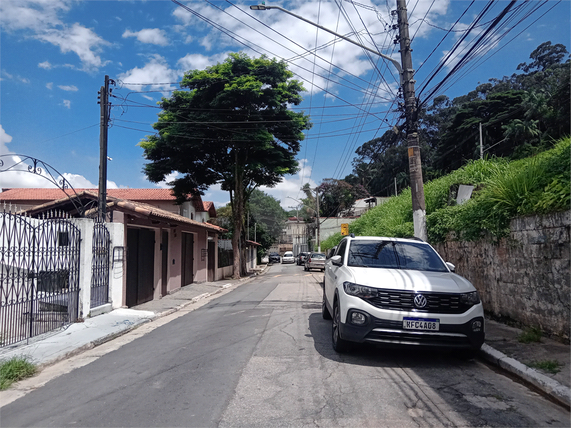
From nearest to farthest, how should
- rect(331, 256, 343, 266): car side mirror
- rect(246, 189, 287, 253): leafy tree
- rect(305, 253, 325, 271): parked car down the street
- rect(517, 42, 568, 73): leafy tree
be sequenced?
rect(331, 256, 343, 266): car side mirror, rect(305, 253, 325, 271): parked car down the street, rect(517, 42, 568, 73): leafy tree, rect(246, 189, 287, 253): leafy tree

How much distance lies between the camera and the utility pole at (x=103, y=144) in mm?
11195

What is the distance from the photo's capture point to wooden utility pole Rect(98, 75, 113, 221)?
1119cm

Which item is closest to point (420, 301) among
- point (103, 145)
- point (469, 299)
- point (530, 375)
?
point (469, 299)

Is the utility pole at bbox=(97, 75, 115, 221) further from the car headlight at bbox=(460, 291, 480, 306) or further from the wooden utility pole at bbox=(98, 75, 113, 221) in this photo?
the car headlight at bbox=(460, 291, 480, 306)

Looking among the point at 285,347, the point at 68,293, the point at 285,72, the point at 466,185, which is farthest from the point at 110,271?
the point at 285,72

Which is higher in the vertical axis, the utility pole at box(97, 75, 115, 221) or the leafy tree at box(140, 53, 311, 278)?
the leafy tree at box(140, 53, 311, 278)

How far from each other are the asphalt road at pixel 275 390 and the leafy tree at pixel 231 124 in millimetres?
16981

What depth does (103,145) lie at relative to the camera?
11.9m

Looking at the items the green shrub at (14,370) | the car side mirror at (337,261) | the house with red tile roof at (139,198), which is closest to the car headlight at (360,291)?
the car side mirror at (337,261)

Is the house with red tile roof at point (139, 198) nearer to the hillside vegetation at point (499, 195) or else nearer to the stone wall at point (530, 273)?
the hillside vegetation at point (499, 195)

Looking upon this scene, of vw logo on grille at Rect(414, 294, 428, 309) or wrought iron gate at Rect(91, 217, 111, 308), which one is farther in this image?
wrought iron gate at Rect(91, 217, 111, 308)

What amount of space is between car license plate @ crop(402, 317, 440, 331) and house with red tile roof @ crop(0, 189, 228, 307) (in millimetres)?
6425

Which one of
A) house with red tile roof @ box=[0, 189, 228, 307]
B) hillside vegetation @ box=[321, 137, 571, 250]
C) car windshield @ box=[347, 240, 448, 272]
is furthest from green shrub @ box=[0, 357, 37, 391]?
hillside vegetation @ box=[321, 137, 571, 250]

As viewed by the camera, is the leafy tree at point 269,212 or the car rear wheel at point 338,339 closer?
the car rear wheel at point 338,339
